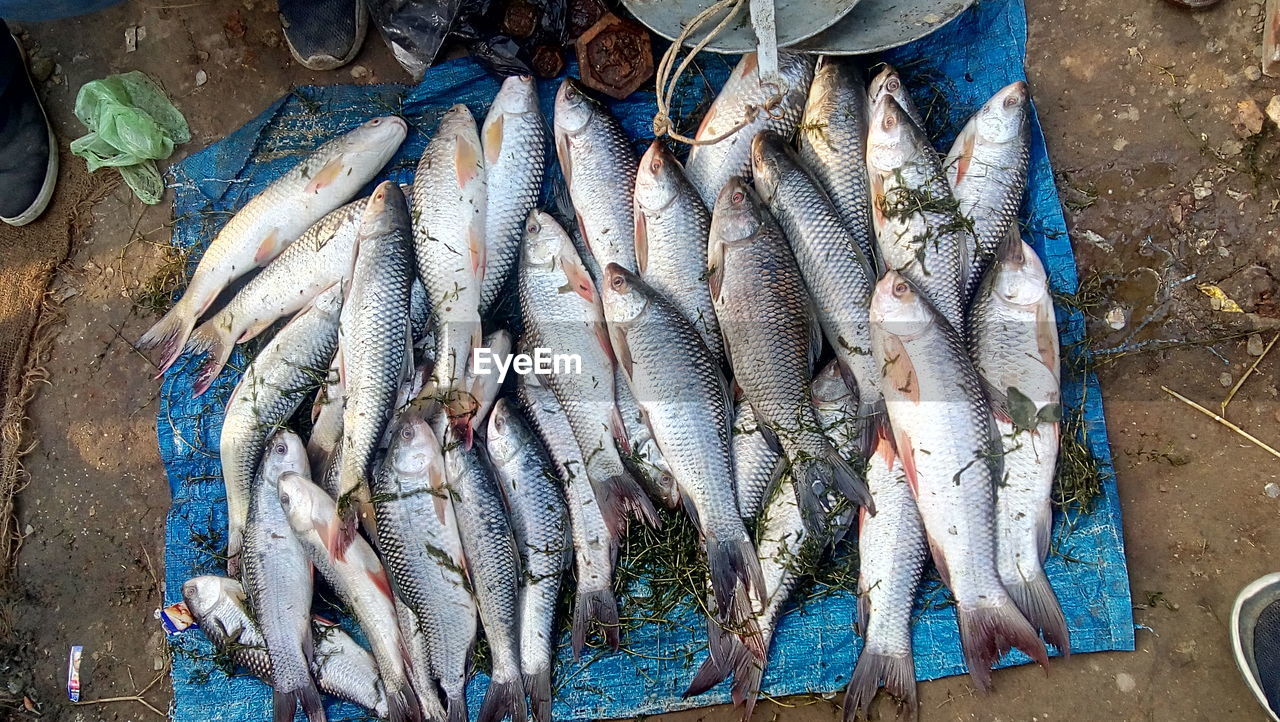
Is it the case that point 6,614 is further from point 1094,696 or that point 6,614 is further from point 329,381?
point 1094,696

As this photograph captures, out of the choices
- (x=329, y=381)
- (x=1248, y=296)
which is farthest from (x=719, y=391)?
(x=1248, y=296)

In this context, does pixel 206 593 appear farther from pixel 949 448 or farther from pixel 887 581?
pixel 949 448

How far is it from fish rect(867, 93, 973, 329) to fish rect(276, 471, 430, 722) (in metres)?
2.63

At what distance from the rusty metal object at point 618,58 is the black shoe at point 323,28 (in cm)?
119

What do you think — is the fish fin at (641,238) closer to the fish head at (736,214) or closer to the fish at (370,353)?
the fish head at (736,214)

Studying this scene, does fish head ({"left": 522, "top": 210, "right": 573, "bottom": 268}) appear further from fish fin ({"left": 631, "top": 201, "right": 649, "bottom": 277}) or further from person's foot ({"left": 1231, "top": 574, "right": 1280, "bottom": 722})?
person's foot ({"left": 1231, "top": 574, "right": 1280, "bottom": 722})

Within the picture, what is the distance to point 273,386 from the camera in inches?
131

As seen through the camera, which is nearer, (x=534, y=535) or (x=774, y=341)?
(x=774, y=341)

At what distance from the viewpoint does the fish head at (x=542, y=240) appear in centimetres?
320

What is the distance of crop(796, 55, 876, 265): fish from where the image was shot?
3.21 metres

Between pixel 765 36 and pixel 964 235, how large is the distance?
117 cm

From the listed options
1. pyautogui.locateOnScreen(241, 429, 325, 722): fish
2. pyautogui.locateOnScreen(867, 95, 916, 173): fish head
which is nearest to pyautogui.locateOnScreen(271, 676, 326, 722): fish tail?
pyautogui.locateOnScreen(241, 429, 325, 722): fish

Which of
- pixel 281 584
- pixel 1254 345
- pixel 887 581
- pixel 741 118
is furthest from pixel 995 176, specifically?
pixel 281 584

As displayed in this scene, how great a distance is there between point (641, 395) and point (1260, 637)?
271 centimetres
